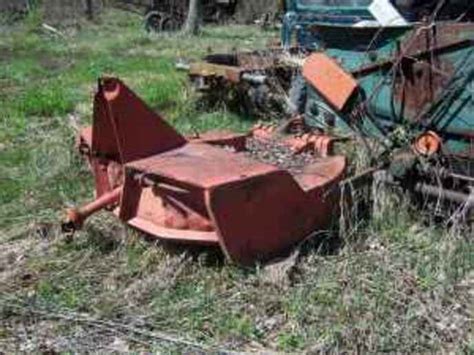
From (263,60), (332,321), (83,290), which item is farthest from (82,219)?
(263,60)

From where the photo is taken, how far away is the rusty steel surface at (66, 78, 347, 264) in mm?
4250

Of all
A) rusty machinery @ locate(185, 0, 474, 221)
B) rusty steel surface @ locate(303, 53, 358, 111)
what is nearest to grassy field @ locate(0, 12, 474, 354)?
rusty machinery @ locate(185, 0, 474, 221)

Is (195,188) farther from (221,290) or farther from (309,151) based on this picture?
(309,151)

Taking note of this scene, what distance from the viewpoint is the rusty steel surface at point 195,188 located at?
4.25 meters

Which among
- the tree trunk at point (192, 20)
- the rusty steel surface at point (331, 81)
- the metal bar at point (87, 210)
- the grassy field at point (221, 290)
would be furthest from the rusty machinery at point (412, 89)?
the tree trunk at point (192, 20)

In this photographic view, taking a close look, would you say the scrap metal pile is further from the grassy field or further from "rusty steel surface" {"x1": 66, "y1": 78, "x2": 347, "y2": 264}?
the grassy field

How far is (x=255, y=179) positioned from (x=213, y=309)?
25.9 inches

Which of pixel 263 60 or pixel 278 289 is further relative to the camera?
pixel 263 60

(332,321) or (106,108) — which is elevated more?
(106,108)

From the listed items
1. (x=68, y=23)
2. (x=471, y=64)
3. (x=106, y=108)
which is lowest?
(x=68, y=23)

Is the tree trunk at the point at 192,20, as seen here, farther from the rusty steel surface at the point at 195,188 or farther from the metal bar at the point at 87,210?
the metal bar at the point at 87,210

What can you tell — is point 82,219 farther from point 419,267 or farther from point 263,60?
point 263,60

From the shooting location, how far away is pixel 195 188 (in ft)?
13.8

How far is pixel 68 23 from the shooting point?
20.8 m
